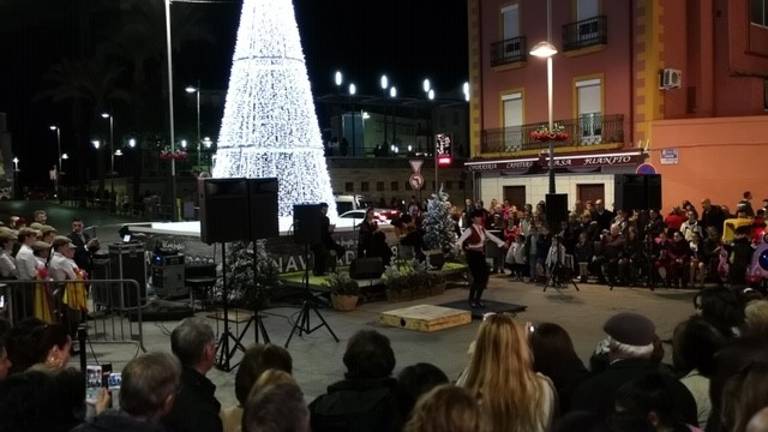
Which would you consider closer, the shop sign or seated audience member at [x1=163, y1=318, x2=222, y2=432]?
seated audience member at [x1=163, y1=318, x2=222, y2=432]

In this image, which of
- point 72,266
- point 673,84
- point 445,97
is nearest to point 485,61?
point 673,84

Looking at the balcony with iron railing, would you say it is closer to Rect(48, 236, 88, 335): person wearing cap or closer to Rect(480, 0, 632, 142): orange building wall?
Rect(480, 0, 632, 142): orange building wall

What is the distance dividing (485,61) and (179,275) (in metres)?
18.7

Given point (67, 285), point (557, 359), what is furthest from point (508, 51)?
point (557, 359)

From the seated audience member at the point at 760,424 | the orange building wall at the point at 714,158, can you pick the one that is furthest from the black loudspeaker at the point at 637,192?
Result: the seated audience member at the point at 760,424

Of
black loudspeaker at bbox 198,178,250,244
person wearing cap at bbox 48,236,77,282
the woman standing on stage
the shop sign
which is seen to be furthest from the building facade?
person wearing cap at bbox 48,236,77,282

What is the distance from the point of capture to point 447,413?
2791 millimetres

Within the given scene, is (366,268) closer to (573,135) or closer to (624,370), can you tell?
(624,370)

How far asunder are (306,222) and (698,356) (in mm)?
7462

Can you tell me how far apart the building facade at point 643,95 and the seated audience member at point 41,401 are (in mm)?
21385

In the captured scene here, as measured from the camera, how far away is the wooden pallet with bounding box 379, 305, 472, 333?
11.4m

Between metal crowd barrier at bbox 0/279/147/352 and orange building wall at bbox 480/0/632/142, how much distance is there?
17831mm

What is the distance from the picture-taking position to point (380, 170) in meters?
44.2

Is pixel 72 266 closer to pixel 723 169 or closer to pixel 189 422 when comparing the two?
pixel 189 422
